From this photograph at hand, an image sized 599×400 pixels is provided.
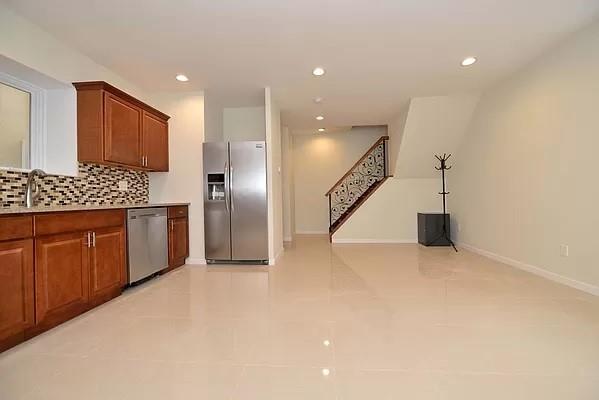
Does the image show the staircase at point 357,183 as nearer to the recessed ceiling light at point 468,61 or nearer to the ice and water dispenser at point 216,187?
the ice and water dispenser at point 216,187

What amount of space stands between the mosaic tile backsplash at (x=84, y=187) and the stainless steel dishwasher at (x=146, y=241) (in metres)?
0.61

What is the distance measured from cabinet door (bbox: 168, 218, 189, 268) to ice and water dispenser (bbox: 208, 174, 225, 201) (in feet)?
1.69

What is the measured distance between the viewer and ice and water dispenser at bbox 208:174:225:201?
4383 mm

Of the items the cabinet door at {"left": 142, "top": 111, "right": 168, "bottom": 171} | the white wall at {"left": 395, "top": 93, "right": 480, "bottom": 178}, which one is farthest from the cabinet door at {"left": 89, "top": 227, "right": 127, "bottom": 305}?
the white wall at {"left": 395, "top": 93, "right": 480, "bottom": 178}

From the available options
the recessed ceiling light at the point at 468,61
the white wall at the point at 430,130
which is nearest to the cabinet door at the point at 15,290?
the recessed ceiling light at the point at 468,61

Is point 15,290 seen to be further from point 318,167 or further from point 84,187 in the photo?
point 318,167

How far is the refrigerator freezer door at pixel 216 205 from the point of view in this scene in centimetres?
435

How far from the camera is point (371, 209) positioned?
6.46 m

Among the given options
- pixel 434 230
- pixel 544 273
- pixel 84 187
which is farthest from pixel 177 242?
pixel 434 230

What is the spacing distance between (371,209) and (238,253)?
3232mm

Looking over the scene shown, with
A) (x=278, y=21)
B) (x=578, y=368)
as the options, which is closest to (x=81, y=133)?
(x=278, y=21)

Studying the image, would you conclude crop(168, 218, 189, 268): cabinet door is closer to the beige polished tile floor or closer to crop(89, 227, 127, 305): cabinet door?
the beige polished tile floor

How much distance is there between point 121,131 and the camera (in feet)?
11.0

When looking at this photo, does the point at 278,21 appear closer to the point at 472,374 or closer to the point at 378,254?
the point at 472,374
